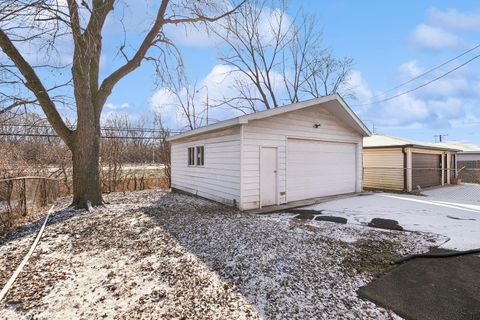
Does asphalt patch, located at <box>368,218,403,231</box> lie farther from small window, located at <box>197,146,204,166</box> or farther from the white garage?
small window, located at <box>197,146,204,166</box>

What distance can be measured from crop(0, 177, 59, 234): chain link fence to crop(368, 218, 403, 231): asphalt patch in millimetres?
7758

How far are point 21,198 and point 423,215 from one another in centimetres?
1006

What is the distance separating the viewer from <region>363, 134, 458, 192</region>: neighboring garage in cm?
1184

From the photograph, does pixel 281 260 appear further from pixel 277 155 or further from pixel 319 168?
pixel 319 168

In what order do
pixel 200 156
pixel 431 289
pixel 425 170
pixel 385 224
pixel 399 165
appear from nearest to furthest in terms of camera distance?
pixel 431 289 < pixel 385 224 < pixel 200 156 < pixel 399 165 < pixel 425 170

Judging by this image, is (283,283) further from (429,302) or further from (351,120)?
(351,120)

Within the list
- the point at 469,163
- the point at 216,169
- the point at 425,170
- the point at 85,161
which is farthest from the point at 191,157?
the point at 469,163

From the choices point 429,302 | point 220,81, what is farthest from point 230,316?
point 220,81

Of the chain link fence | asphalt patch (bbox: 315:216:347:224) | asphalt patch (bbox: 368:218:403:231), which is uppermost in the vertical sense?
the chain link fence

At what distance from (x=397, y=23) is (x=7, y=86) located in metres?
13.2

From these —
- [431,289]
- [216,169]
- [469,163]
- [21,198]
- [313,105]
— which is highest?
[313,105]

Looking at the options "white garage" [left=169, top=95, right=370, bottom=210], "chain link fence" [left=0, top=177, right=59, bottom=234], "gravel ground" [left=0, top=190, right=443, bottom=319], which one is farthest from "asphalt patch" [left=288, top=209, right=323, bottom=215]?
"chain link fence" [left=0, top=177, right=59, bottom=234]

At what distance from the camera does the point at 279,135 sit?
7.80 metres

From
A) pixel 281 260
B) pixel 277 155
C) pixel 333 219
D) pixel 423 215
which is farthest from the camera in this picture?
pixel 277 155
